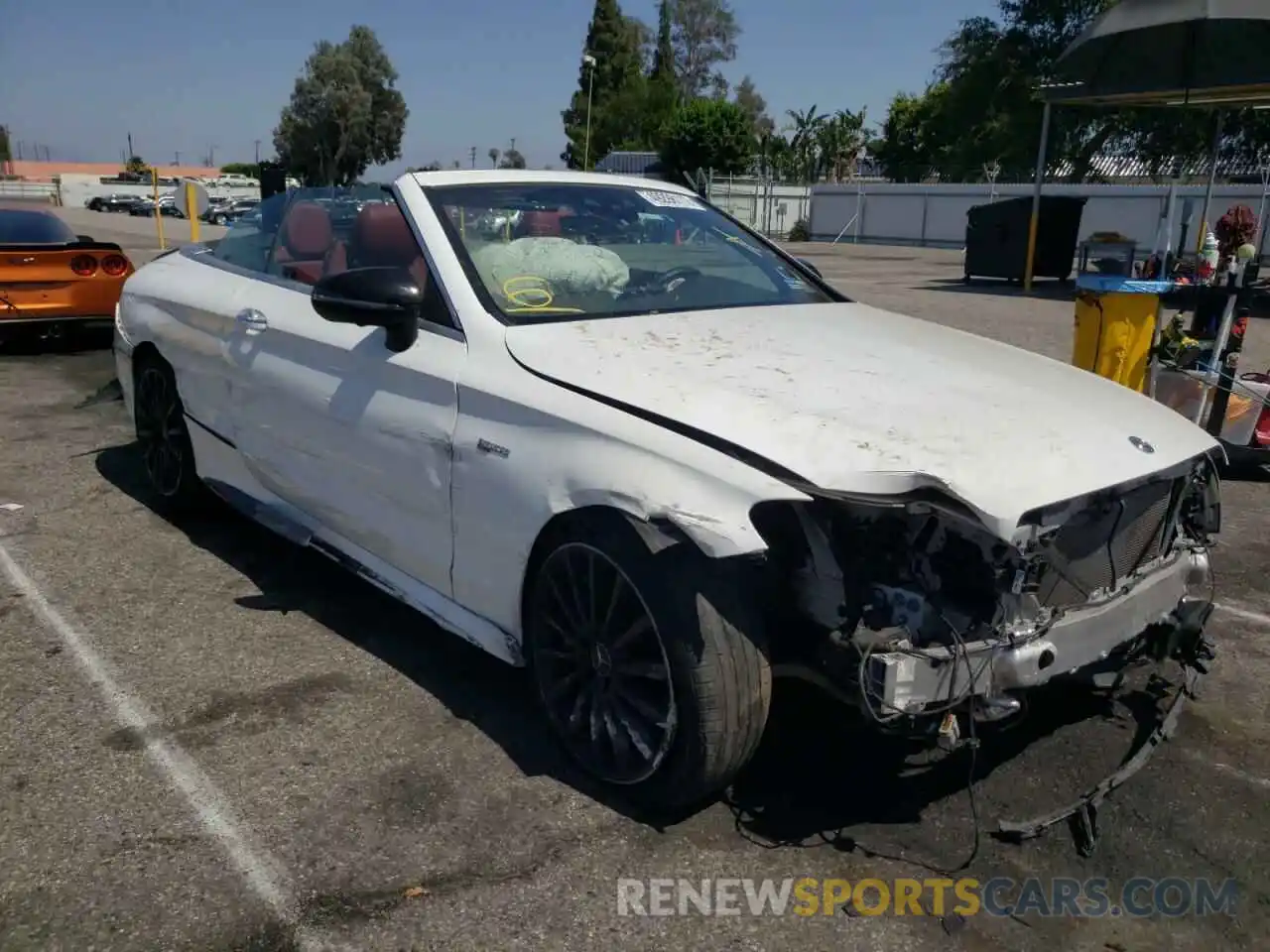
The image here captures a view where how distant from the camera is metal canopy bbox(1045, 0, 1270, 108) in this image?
34.9 feet

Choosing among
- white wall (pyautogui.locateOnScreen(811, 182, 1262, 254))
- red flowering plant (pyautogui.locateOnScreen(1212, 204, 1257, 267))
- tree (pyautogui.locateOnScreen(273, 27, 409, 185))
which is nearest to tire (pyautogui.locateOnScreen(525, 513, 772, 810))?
red flowering plant (pyautogui.locateOnScreen(1212, 204, 1257, 267))

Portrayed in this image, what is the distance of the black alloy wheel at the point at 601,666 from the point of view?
9.11 ft

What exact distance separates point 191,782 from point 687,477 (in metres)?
1.70

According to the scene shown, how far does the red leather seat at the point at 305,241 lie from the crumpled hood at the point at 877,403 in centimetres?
153

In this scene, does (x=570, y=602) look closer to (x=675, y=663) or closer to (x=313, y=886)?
(x=675, y=663)

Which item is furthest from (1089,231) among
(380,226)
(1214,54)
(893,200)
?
(380,226)

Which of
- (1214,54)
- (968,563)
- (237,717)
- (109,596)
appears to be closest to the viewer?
(968,563)

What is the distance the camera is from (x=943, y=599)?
8.50 feet

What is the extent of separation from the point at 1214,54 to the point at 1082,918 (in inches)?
450

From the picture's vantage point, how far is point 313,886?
2.62m

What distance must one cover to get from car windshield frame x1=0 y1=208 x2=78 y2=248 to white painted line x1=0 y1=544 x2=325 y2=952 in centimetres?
699

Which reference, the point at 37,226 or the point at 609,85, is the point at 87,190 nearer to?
the point at 609,85

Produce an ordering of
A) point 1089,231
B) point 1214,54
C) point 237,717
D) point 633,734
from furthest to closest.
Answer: point 1089,231 → point 1214,54 → point 237,717 → point 633,734

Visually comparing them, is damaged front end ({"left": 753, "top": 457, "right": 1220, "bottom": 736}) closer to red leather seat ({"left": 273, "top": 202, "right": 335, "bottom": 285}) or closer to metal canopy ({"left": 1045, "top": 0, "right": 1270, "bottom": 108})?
red leather seat ({"left": 273, "top": 202, "right": 335, "bottom": 285})
